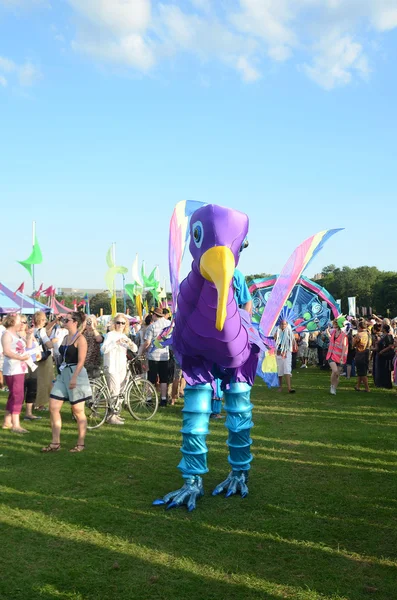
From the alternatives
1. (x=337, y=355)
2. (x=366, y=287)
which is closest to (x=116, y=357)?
(x=337, y=355)

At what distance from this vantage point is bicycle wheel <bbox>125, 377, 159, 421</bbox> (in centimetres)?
862

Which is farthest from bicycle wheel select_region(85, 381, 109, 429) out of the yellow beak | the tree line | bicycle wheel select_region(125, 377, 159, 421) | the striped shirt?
the tree line

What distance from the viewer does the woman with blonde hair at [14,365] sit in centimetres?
741

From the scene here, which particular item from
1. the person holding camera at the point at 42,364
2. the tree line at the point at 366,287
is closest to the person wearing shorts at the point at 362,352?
the person holding camera at the point at 42,364

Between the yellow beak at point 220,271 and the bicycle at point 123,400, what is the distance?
183 inches

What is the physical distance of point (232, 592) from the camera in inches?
125

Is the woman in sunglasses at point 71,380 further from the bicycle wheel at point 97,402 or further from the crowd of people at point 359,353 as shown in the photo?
the crowd of people at point 359,353

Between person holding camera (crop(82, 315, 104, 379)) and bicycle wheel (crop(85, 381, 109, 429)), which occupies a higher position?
person holding camera (crop(82, 315, 104, 379))

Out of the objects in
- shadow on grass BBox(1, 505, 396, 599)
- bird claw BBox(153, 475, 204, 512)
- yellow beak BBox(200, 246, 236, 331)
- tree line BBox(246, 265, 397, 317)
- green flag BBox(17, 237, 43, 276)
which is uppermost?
tree line BBox(246, 265, 397, 317)

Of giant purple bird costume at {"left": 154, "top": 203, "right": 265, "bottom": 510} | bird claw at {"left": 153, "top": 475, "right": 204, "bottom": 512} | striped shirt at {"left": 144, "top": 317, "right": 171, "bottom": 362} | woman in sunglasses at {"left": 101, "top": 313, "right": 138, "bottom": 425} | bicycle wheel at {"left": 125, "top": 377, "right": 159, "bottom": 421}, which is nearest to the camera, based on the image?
giant purple bird costume at {"left": 154, "top": 203, "right": 265, "bottom": 510}

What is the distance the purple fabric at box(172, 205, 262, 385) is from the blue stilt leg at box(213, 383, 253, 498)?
0.44 ft

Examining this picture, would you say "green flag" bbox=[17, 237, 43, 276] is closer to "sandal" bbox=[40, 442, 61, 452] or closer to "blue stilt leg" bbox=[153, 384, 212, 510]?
"sandal" bbox=[40, 442, 61, 452]

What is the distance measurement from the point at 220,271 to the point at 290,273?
5.33ft

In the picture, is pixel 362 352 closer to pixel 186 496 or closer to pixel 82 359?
pixel 82 359
